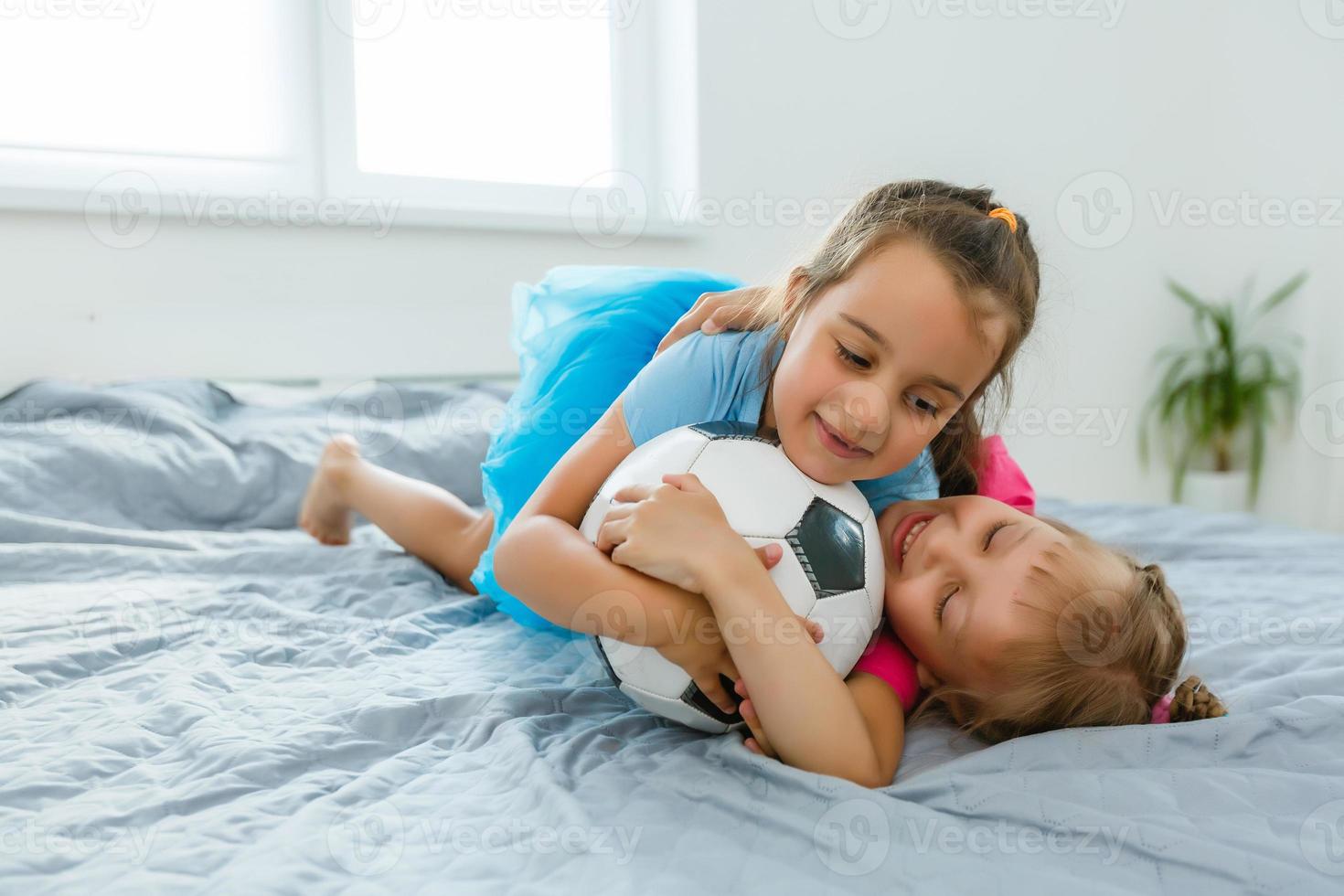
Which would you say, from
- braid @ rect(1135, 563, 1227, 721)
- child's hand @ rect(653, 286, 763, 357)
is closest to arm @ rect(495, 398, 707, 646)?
child's hand @ rect(653, 286, 763, 357)

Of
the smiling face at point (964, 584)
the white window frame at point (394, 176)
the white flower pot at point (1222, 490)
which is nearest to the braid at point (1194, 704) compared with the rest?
Answer: the smiling face at point (964, 584)

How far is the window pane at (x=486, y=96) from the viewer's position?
7.77ft

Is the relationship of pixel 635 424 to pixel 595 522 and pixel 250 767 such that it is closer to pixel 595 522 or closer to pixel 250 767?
pixel 595 522

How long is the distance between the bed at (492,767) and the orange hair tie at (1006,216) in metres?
0.51

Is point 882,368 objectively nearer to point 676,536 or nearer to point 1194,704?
point 676,536

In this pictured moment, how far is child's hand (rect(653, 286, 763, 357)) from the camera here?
1119mm

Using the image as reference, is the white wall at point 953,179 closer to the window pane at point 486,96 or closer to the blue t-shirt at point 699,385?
the window pane at point 486,96

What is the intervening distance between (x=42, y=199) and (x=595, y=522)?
1.64 m

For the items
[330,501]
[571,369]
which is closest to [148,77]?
[330,501]

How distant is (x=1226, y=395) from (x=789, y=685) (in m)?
2.83

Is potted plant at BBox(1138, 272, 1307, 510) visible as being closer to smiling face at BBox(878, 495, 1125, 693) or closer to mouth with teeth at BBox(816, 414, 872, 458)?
smiling face at BBox(878, 495, 1125, 693)

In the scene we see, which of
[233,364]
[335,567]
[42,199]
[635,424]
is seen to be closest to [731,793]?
[635,424]

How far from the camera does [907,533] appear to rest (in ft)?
3.45

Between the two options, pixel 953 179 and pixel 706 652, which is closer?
pixel 706 652
